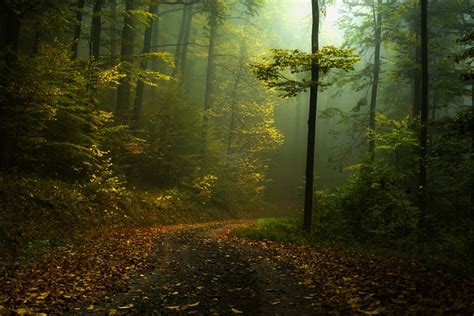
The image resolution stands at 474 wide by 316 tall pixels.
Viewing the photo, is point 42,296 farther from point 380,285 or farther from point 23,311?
point 380,285

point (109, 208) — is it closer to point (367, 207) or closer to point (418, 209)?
point (367, 207)

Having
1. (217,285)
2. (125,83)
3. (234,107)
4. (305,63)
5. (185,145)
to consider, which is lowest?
(217,285)

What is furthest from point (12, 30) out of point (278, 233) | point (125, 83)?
point (278, 233)

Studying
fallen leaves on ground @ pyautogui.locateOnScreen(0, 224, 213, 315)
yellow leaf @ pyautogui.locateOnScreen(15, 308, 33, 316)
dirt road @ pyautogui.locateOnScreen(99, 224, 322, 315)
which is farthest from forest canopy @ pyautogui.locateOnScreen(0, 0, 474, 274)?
dirt road @ pyautogui.locateOnScreen(99, 224, 322, 315)

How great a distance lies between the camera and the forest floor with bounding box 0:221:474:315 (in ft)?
19.6

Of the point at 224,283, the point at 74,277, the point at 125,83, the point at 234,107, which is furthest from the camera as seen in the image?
the point at 234,107

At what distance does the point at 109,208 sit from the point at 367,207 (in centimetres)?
1044

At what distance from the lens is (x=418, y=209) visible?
43.3ft

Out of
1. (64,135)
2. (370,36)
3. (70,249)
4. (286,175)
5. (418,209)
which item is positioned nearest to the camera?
(70,249)

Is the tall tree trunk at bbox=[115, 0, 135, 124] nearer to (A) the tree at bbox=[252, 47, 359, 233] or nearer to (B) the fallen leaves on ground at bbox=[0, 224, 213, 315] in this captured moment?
(A) the tree at bbox=[252, 47, 359, 233]

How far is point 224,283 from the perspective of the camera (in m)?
7.45

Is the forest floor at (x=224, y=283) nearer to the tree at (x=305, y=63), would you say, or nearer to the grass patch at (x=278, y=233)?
the grass patch at (x=278, y=233)

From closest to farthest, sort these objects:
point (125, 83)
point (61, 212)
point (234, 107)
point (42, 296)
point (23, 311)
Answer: point (23, 311) < point (42, 296) < point (61, 212) < point (125, 83) < point (234, 107)

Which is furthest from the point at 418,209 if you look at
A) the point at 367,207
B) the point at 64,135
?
the point at 64,135
